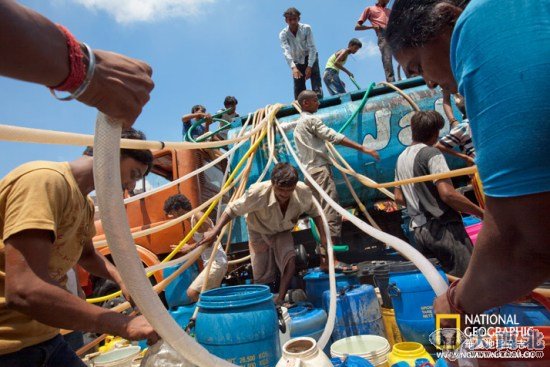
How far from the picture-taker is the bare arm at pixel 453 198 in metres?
2.52

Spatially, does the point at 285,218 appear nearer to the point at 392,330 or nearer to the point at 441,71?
the point at 392,330

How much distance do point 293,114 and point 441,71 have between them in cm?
440

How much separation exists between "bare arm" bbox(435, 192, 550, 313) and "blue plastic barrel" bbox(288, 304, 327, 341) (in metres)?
1.81

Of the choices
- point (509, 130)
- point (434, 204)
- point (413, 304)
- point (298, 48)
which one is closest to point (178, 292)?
point (413, 304)

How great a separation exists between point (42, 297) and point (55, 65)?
752 mm

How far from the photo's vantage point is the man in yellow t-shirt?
1123 millimetres

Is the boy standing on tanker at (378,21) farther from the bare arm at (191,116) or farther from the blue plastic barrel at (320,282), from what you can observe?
the blue plastic barrel at (320,282)

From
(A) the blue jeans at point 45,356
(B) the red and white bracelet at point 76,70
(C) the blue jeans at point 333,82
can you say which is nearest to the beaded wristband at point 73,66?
(B) the red and white bracelet at point 76,70

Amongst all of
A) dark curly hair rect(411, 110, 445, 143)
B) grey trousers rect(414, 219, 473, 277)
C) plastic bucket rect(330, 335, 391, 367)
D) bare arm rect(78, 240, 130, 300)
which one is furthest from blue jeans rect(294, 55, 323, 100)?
bare arm rect(78, 240, 130, 300)

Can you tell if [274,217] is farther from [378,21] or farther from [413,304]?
[378,21]

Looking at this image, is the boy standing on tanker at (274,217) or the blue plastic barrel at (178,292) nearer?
the boy standing on tanker at (274,217)

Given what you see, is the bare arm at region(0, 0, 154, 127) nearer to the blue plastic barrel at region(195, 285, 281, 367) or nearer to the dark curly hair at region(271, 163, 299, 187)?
the blue plastic barrel at region(195, 285, 281, 367)

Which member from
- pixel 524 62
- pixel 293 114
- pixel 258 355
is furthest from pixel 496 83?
pixel 293 114

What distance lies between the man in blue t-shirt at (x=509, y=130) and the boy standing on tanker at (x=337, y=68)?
5.68 m
